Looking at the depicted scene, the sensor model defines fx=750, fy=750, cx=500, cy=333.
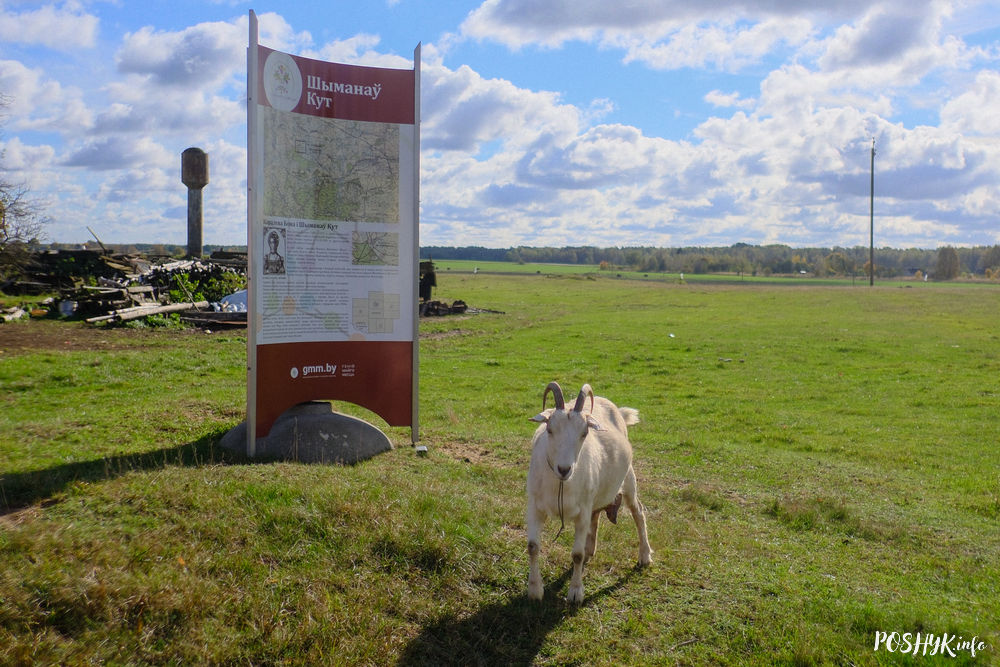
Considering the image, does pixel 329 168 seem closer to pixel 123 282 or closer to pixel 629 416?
pixel 629 416

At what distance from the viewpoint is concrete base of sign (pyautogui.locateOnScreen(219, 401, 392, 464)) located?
11836mm

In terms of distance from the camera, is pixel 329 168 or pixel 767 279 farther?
pixel 767 279

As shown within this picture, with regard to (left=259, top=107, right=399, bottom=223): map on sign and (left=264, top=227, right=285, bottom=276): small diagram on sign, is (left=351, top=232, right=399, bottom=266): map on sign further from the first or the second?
(left=264, top=227, right=285, bottom=276): small diagram on sign

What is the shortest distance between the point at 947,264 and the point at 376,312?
13902 centimetres

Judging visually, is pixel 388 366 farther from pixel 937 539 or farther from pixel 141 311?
pixel 141 311

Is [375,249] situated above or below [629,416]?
above

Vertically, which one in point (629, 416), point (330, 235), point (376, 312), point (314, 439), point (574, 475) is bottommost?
point (314, 439)

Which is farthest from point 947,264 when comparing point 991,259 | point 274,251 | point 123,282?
point 274,251

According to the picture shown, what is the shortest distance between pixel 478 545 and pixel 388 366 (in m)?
5.65

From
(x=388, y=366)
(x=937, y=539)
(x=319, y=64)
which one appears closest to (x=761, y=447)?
A: (x=937, y=539)

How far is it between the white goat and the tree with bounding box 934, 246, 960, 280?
458ft

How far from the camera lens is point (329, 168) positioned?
12453mm

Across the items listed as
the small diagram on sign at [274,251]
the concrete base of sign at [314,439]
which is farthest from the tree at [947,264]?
the small diagram on sign at [274,251]

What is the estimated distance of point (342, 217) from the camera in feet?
41.4
